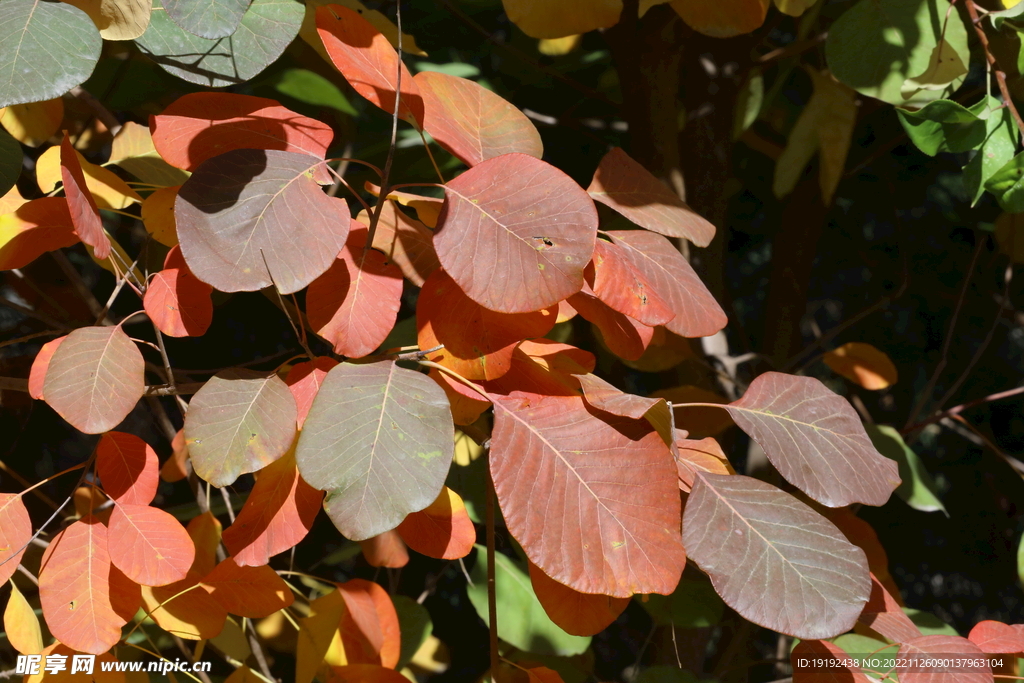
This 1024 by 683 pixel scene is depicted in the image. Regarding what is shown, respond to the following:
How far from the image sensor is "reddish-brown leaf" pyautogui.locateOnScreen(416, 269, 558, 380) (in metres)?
0.34

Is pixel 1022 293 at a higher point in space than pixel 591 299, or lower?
lower

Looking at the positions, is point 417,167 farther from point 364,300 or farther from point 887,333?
point 887,333

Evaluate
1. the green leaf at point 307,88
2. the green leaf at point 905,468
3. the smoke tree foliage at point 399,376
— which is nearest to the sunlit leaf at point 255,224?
the smoke tree foliage at point 399,376

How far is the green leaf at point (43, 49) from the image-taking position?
310mm

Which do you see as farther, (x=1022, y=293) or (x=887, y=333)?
(x=887, y=333)

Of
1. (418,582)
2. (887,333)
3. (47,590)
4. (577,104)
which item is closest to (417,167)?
(577,104)

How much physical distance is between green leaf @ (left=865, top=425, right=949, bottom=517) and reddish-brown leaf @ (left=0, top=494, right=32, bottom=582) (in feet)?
2.18

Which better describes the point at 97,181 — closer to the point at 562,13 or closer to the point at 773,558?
the point at 562,13

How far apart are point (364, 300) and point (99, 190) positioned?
0.78ft

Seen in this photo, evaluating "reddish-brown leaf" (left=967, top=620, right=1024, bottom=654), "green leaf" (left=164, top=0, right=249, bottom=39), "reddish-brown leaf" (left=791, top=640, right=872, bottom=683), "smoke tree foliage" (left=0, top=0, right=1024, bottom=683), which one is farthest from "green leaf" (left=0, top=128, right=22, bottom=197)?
"reddish-brown leaf" (left=967, top=620, right=1024, bottom=654)

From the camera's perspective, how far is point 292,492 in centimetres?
38

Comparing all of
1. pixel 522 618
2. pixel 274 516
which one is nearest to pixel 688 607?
pixel 522 618

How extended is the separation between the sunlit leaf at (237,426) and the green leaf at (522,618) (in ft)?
0.91

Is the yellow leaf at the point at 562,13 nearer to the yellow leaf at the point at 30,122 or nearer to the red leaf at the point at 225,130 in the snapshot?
the red leaf at the point at 225,130
